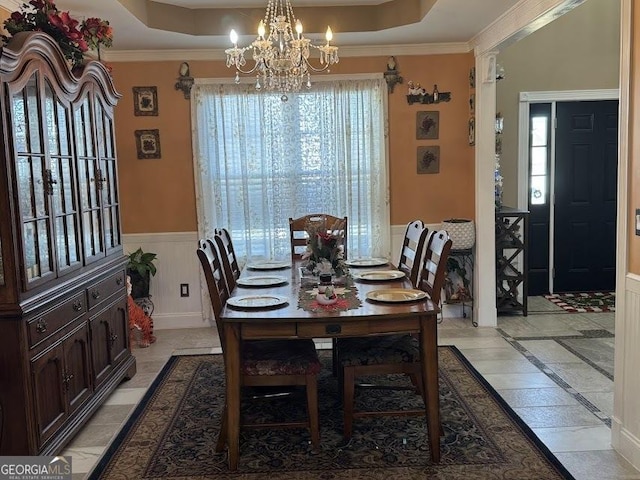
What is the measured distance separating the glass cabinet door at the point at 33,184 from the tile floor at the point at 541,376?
39.2 inches

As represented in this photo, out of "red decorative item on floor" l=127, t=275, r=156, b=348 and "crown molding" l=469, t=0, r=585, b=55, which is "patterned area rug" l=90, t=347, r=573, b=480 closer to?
"red decorative item on floor" l=127, t=275, r=156, b=348

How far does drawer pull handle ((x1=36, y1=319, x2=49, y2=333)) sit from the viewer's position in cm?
264

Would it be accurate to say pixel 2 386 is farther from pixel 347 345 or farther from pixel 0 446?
pixel 347 345

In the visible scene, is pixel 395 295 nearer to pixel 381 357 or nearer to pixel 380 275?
pixel 381 357

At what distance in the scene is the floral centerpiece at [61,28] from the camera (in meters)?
2.85

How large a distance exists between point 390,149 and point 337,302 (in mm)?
2592

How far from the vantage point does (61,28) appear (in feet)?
9.78

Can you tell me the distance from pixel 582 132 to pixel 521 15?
260 centimetres

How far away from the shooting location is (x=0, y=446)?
2549 millimetres

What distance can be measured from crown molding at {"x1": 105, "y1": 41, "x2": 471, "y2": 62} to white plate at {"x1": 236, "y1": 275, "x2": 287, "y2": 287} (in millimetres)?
2345

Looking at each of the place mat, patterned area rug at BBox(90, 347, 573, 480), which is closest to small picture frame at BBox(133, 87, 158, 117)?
patterned area rug at BBox(90, 347, 573, 480)

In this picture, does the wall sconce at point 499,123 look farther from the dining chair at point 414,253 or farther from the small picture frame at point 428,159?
the dining chair at point 414,253

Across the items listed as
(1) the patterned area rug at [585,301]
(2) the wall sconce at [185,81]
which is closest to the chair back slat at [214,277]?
(2) the wall sconce at [185,81]

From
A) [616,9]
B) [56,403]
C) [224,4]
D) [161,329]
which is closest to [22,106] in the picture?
[56,403]
